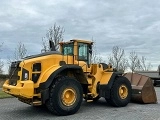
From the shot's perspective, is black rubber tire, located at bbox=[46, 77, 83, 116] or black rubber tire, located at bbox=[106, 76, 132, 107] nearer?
black rubber tire, located at bbox=[46, 77, 83, 116]

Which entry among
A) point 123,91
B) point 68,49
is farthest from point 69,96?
point 123,91

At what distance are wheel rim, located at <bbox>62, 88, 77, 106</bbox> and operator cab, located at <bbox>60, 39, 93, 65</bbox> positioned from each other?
154 cm

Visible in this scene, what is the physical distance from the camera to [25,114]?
9133mm

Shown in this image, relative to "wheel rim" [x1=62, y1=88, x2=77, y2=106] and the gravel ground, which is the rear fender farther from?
the gravel ground

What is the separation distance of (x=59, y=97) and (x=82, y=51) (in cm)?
250

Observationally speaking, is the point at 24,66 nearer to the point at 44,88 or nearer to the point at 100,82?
the point at 44,88

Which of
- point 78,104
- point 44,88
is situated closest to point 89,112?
point 78,104

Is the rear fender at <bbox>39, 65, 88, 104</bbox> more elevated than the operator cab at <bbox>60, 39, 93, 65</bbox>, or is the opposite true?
the operator cab at <bbox>60, 39, 93, 65</bbox>

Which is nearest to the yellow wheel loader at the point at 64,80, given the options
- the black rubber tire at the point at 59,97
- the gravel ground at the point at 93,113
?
the black rubber tire at the point at 59,97

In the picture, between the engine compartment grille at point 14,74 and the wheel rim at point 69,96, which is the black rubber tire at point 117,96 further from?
the engine compartment grille at point 14,74

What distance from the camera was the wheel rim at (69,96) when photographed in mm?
8797

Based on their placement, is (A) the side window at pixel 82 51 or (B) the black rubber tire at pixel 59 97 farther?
(A) the side window at pixel 82 51

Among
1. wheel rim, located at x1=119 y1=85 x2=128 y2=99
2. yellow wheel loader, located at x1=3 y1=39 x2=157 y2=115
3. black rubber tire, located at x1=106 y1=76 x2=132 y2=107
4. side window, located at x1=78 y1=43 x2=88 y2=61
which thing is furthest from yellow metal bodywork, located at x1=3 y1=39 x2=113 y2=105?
wheel rim, located at x1=119 y1=85 x2=128 y2=99

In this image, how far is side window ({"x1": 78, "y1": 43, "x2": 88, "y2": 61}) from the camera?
10.3 m
